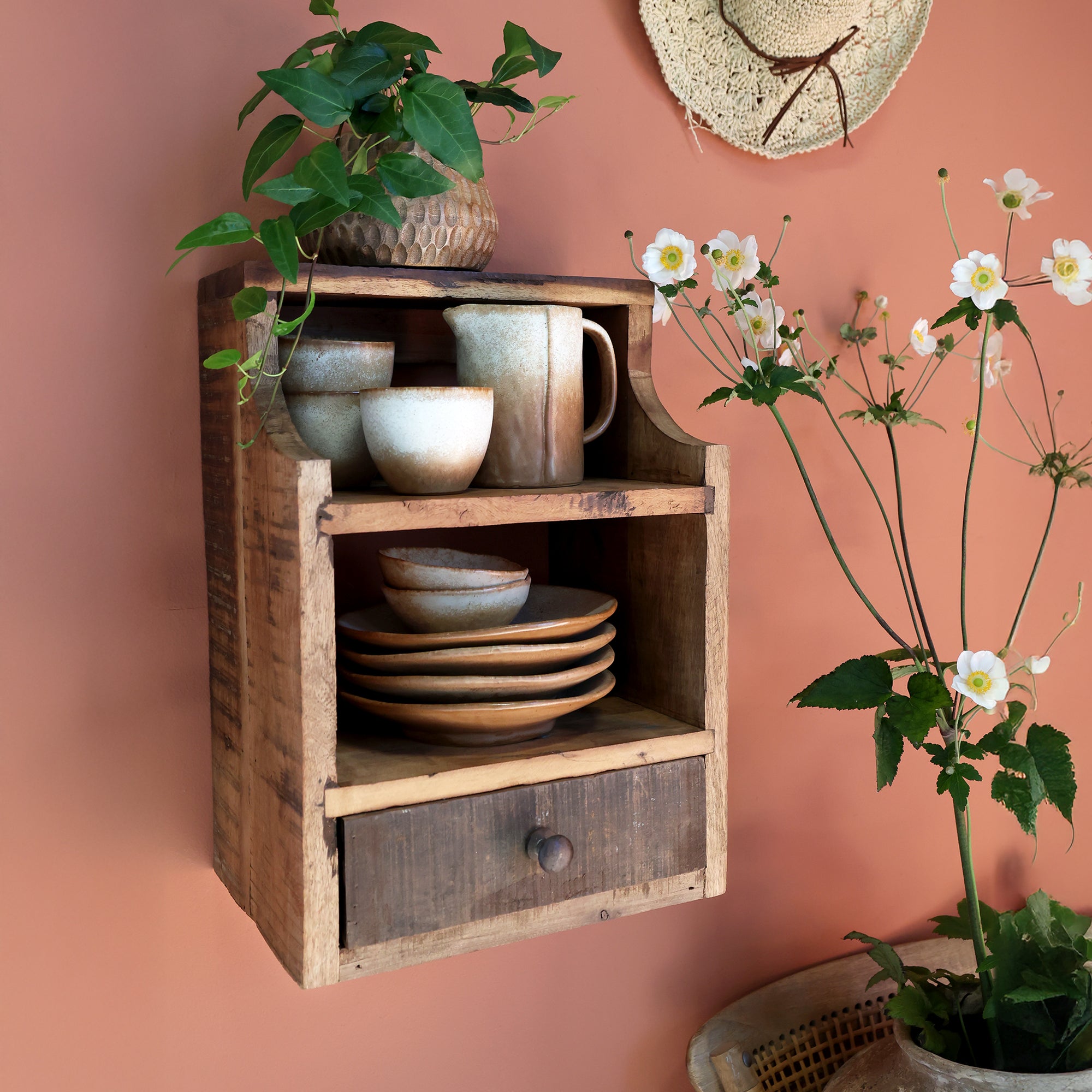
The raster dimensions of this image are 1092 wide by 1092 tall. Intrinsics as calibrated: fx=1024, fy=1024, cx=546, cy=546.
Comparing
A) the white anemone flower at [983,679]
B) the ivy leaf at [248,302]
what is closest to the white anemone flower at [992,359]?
the white anemone flower at [983,679]

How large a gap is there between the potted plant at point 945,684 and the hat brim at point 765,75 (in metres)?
0.17

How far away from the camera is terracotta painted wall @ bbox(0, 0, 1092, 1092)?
1020 millimetres

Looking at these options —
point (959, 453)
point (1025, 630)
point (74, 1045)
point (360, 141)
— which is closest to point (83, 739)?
point (74, 1045)

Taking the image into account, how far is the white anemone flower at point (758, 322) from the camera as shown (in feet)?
3.96

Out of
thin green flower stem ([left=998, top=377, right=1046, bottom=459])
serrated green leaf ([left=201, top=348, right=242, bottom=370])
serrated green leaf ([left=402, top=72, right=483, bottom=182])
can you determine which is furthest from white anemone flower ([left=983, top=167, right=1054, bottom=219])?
serrated green leaf ([left=201, top=348, right=242, bottom=370])

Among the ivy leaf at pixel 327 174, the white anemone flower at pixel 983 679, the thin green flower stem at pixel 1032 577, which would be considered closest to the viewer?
the ivy leaf at pixel 327 174

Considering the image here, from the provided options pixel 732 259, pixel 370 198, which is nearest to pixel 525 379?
pixel 370 198

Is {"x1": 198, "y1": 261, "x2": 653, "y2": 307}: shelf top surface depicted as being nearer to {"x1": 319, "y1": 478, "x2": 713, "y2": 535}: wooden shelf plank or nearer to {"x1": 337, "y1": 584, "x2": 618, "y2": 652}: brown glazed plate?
{"x1": 319, "y1": 478, "x2": 713, "y2": 535}: wooden shelf plank

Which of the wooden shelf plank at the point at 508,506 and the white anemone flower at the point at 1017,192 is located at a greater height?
the white anemone flower at the point at 1017,192

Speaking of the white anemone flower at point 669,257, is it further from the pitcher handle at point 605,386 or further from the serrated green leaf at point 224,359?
the serrated green leaf at point 224,359

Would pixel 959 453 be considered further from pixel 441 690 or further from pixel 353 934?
pixel 353 934

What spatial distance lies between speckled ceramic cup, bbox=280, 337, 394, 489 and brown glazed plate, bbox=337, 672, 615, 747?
0.22 m

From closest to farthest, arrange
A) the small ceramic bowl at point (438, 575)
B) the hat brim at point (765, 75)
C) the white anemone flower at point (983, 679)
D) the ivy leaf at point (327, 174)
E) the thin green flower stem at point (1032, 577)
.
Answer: the ivy leaf at point (327, 174), the small ceramic bowl at point (438, 575), the white anemone flower at point (983, 679), the thin green flower stem at point (1032, 577), the hat brim at point (765, 75)

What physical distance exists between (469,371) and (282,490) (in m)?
0.24
